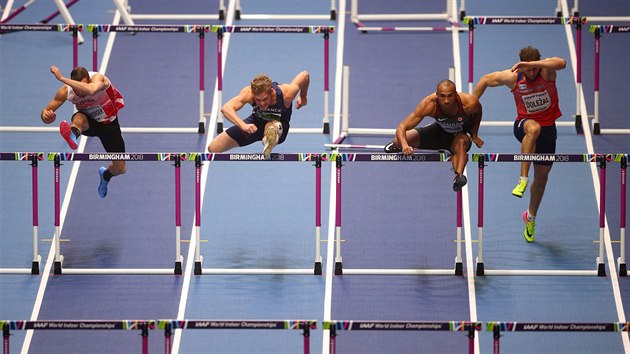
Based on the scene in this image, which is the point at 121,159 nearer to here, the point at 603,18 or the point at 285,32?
the point at 285,32

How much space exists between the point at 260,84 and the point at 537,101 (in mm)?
2920

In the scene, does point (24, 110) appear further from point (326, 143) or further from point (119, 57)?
point (326, 143)

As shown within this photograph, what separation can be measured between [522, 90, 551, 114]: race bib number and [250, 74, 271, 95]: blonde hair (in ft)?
8.91

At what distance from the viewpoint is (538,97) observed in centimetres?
1691

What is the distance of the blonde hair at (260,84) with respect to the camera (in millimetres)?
16359

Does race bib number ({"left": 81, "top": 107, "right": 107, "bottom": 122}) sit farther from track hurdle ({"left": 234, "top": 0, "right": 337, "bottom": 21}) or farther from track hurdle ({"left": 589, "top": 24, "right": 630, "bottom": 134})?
track hurdle ({"left": 589, "top": 24, "right": 630, "bottom": 134})

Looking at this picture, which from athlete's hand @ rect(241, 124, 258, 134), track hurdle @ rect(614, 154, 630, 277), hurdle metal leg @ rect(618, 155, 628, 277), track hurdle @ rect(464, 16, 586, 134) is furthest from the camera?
track hurdle @ rect(464, 16, 586, 134)

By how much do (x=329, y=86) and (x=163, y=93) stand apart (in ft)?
6.65

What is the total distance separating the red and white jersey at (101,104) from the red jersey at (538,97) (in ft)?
13.9

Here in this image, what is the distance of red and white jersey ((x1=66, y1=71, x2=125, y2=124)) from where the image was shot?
1708 cm

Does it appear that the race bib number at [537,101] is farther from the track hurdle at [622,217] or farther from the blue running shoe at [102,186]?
the blue running shoe at [102,186]

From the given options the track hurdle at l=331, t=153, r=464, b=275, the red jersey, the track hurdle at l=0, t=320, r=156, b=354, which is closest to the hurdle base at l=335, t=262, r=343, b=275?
the track hurdle at l=331, t=153, r=464, b=275

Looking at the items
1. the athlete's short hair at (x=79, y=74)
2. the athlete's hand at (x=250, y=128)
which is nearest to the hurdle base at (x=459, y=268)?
the athlete's hand at (x=250, y=128)

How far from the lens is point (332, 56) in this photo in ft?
66.6
